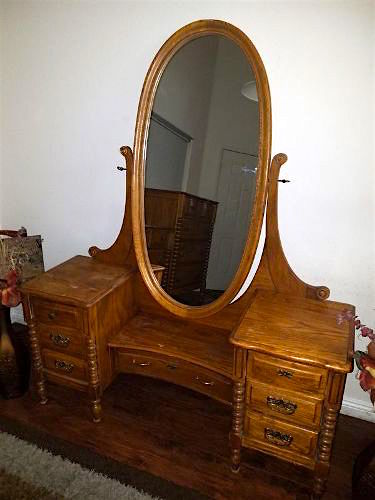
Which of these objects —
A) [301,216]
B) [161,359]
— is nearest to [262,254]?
[301,216]

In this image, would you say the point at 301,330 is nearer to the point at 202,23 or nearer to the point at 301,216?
the point at 301,216

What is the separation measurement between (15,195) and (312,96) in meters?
2.05

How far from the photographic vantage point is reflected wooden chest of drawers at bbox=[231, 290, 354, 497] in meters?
1.01

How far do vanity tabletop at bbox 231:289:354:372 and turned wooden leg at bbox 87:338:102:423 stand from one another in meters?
0.72

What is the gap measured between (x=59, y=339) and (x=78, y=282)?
309 millimetres

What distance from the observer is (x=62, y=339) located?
143 cm

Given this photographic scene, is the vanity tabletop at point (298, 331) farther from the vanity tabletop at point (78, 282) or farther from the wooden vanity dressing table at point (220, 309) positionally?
the vanity tabletop at point (78, 282)

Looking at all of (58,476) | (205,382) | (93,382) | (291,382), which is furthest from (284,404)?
(58,476)

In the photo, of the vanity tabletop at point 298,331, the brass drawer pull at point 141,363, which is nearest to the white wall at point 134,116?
the vanity tabletop at point 298,331

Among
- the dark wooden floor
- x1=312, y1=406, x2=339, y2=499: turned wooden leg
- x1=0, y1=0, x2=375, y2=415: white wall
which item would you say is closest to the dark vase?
the dark wooden floor

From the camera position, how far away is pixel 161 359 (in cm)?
142

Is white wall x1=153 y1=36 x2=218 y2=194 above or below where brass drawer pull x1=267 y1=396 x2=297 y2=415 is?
above

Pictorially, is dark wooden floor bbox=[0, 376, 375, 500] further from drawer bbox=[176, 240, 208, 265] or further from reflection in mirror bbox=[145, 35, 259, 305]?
drawer bbox=[176, 240, 208, 265]

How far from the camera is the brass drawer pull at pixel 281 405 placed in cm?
109
